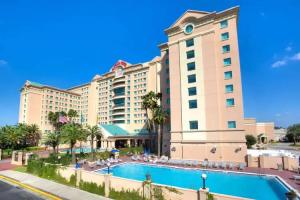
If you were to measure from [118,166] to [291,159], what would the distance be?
28009 millimetres

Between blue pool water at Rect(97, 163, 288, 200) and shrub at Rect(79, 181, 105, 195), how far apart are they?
30.4 ft

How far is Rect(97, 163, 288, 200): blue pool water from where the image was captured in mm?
20064

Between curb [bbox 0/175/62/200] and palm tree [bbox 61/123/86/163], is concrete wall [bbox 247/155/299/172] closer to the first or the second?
curb [bbox 0/175/62/200]

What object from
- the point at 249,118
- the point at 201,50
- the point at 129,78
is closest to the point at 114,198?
the point at 201,50

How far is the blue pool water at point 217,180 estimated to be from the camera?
20064 millimetres

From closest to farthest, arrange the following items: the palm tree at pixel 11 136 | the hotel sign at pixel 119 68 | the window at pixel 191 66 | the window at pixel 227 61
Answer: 1. the window at pixel 227 61
2. the window at pixel 191 66
3. the palm tree at pixel 11 136
4. the hotel sign at pixel 119 68

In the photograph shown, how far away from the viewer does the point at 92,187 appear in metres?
17.9

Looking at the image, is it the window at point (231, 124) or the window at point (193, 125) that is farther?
the window at point (193, 125)

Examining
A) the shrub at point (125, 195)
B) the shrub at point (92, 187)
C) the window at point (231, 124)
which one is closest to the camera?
the shrub at point (125, 195)

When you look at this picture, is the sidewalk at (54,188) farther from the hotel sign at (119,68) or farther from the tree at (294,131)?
the tree at (294,131)

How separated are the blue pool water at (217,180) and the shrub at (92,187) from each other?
30.4 ft

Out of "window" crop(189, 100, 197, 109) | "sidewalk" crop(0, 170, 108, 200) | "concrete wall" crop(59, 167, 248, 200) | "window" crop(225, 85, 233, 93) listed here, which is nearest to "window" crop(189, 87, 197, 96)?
"window" crop(189, 100, 197, 109)

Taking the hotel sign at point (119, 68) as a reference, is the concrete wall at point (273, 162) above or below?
below

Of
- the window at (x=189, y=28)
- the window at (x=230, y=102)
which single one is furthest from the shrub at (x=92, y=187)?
the window at (x=189, y=28)
